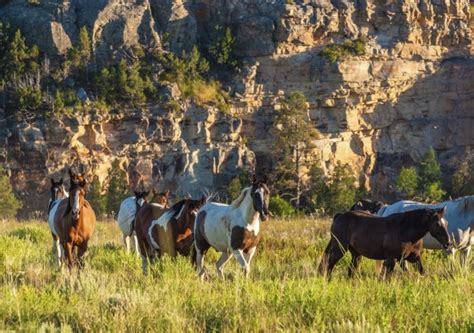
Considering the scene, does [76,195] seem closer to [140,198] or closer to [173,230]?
[173,230]

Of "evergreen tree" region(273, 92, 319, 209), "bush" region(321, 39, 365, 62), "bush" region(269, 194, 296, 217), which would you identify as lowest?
"bush" region(269, 194, 296, 217)

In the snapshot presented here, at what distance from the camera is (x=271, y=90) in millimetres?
46312

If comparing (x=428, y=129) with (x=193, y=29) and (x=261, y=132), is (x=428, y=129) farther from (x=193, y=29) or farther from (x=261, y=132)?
(x=193, y=29)

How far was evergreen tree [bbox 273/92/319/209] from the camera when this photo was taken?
138 feet

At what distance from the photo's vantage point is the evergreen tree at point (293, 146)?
41969 mm

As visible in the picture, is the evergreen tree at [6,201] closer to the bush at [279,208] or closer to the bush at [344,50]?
the bush at [279,208]

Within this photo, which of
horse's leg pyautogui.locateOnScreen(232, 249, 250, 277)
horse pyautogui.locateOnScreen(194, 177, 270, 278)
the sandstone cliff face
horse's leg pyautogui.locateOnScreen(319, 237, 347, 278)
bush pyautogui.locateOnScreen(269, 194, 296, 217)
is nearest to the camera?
horse's leg pyautogui.locateOnScreen(232, 249, 250, 277)

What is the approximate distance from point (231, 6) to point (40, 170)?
18.8 metres

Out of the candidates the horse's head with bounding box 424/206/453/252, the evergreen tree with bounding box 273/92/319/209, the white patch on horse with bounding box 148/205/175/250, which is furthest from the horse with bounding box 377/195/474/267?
the evergreen tree with bounding box 273/92/319/209

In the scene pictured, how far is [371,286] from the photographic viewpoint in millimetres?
7781

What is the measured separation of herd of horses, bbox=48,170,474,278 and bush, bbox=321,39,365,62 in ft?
118

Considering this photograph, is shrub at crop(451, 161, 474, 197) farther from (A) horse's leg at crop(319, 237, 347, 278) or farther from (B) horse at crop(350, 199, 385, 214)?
(A) horse's leg at crop(319, 237, 347, 278)

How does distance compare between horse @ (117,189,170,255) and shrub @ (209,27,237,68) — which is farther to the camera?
shrub @ (209,27,237,68)

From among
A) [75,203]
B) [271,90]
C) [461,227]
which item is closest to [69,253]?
[75,203]
